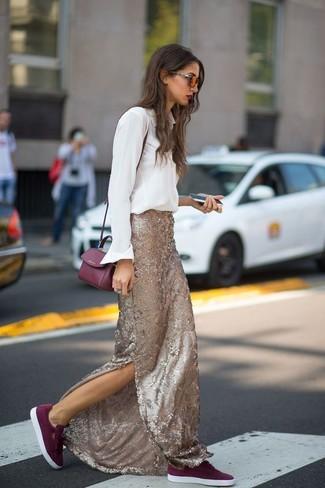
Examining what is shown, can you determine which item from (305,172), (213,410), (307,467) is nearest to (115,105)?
(305,172)

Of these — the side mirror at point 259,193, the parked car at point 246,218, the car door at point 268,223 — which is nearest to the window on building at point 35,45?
the parked car at point 246,218

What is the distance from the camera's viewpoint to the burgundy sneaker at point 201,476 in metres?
4.72

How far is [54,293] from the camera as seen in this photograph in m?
11.2

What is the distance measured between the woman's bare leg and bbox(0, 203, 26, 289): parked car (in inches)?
170

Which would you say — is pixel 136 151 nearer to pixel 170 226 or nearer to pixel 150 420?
pixel 170 226

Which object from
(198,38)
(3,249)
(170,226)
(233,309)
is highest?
(198,38)

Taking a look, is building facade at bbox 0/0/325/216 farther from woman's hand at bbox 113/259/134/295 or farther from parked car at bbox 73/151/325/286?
woman's hand at bbox 113/259/134/295

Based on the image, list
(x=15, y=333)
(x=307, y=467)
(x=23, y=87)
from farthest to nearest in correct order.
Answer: (x=23, y=87) → (x=15, y=333) → (x=307, y=467)

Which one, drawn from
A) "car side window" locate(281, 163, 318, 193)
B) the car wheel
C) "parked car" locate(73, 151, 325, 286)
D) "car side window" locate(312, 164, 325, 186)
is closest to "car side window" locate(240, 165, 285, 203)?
"parked car" locate(73, 151, 325, 286)

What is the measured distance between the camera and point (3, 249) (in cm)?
908

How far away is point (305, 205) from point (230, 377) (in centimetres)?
589

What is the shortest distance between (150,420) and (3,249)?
183 inches

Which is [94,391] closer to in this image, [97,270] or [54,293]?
[97,270]

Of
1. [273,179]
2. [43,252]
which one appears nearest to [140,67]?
[43,252]
